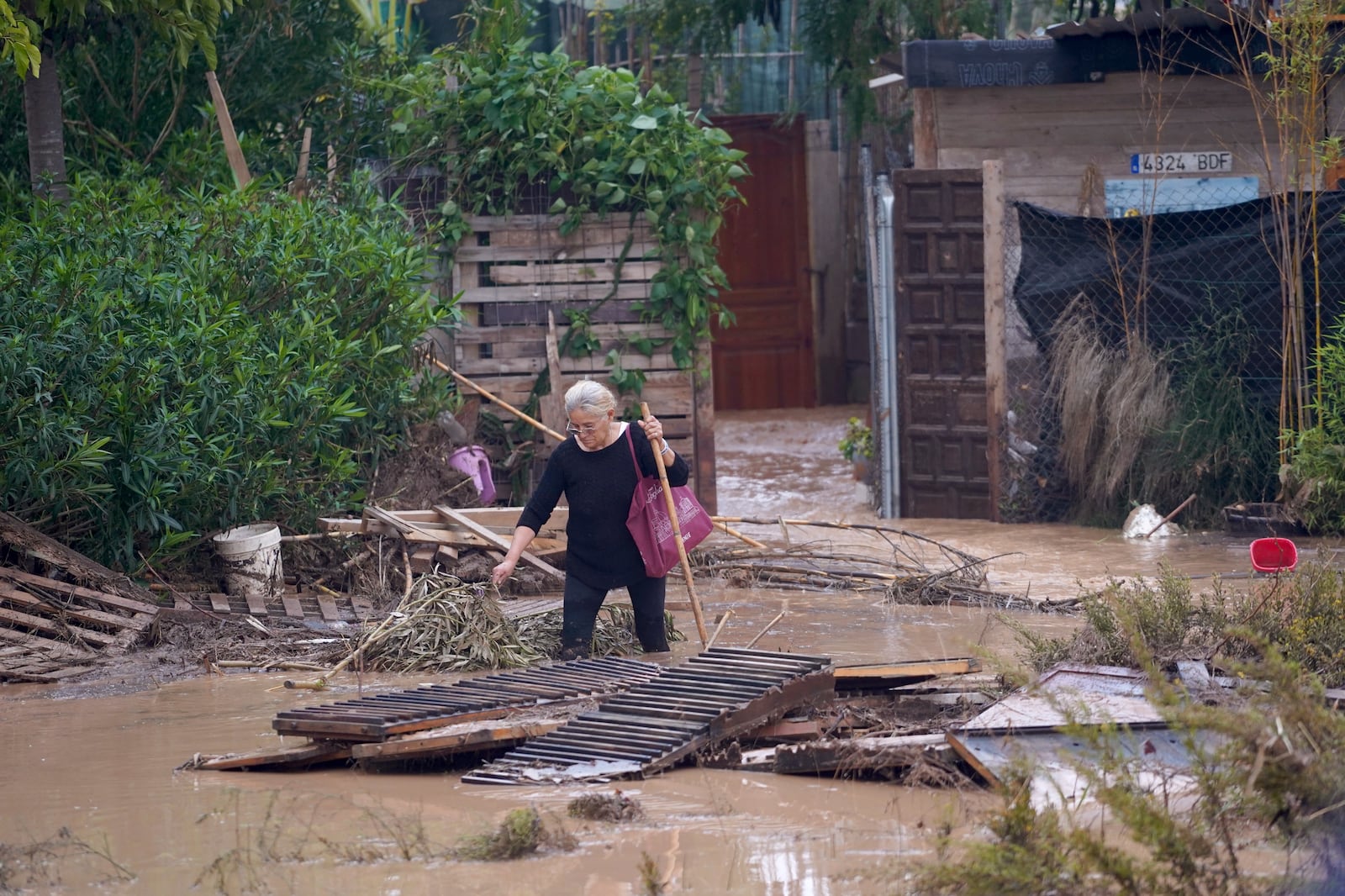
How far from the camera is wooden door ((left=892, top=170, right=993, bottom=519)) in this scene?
11.5 metres

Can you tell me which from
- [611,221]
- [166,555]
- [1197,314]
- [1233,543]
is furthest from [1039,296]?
[166,555]

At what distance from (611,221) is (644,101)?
97 cm

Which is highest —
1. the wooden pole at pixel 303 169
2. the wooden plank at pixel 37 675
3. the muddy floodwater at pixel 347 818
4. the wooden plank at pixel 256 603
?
the wooden pole at pixel 303 169

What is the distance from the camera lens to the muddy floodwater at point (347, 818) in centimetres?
439

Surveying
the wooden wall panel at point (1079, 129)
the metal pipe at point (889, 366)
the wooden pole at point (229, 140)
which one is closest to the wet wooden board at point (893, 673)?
the metal pipe at point (889, 366)

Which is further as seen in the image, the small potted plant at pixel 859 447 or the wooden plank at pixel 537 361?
the small potted plant at pixel 859 447

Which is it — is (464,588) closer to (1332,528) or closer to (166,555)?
(166,555)

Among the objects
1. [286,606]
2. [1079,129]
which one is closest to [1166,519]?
[1079,129]

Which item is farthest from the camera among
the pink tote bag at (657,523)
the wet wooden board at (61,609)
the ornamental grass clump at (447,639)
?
the wet wooden board at (61,609)

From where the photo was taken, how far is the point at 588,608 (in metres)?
7.16

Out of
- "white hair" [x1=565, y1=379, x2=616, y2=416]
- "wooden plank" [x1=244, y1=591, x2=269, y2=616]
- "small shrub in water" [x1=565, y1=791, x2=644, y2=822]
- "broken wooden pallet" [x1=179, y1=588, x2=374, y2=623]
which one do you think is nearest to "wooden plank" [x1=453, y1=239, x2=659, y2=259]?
"broken wooden pallet" [x1=179, y1=588, x2=374, y2=623]

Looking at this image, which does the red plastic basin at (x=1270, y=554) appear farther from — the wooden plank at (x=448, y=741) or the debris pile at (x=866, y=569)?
the wooden plank at (x=448, y=741)

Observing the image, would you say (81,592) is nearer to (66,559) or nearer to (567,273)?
Result: (66,559)

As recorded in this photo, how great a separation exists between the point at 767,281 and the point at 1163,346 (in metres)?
7.74
